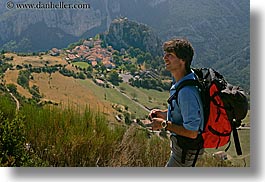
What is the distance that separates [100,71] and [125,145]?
614 millimetres

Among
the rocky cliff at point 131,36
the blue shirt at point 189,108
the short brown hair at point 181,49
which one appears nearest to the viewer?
the blue shirt at point 189,108

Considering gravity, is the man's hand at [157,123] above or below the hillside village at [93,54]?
below

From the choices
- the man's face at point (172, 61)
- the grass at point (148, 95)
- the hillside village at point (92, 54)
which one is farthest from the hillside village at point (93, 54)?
the man's face at point (172, 61)

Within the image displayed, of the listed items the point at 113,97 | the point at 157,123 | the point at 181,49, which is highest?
the point at 181,49

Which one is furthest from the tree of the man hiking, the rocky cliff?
the man hiking

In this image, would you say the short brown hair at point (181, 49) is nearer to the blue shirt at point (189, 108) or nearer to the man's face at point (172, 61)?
the man's face at point (172, 61)

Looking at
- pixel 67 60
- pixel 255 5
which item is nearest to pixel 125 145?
pixel 67 60

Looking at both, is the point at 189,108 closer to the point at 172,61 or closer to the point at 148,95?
the point at 172,61

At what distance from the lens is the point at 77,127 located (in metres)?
3.71

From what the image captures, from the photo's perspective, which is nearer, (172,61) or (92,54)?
(172,61)

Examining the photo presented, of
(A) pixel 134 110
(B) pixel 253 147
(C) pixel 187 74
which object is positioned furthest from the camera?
(A) pixel 134 110

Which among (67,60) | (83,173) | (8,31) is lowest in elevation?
(83,173)

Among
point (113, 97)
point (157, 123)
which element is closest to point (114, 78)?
point (113, 97)

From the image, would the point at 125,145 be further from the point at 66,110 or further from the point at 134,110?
the point at 66,110
